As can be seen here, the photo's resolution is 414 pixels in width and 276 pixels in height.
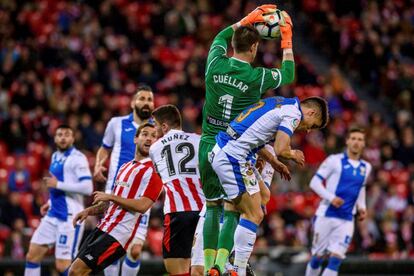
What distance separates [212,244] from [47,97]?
11.9m

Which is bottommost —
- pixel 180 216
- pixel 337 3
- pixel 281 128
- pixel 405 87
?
pixel 180 216

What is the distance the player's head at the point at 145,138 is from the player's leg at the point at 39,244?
3264 millimetres

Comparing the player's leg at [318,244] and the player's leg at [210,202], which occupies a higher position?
the player's leg at [210,202]

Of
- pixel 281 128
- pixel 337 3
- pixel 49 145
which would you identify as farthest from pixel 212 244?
pixel 337 3

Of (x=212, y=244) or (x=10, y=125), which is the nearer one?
(x=212, y=244)

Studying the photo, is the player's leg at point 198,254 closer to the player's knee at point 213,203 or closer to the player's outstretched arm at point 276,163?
the player's knee at point 213,203

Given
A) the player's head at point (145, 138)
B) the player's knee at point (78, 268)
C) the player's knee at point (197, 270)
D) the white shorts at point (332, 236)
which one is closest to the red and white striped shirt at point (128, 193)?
the player's head at point (145, 138)

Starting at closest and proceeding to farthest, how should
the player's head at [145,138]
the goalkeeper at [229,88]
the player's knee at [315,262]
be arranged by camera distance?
the goalkeeper at [229,88] < the player's head at [145,138] < the player's knee at [315,262]

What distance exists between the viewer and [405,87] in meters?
26.1

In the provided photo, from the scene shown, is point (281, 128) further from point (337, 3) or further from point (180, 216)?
point (337, 3)

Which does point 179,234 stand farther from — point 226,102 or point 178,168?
point 226,102

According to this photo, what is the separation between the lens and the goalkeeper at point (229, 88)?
1039 centimetres

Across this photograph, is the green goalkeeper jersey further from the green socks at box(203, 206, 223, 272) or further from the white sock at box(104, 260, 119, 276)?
the white sock at box(104, 260, 119, 276)

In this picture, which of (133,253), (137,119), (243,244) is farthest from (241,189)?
(137,119)
